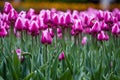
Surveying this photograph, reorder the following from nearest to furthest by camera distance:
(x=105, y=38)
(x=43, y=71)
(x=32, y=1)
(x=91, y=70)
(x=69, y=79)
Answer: (x=69, y=79) → (x=43, y=71) → (x=91, y=70) → (x=105, y=38) → (x=32, y=1)

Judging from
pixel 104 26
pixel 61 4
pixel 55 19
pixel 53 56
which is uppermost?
pixel 55 19

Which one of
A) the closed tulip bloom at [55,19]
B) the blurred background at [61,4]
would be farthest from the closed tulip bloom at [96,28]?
the blurred background at [61,4]

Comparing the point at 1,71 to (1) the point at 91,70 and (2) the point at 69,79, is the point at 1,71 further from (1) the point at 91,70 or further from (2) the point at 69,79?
(1) the point at 91,70

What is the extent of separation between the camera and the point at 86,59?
4.47 m

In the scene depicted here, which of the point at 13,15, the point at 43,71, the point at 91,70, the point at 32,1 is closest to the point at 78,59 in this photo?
the point at 91,70

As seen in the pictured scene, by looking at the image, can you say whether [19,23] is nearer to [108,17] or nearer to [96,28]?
[96,28]

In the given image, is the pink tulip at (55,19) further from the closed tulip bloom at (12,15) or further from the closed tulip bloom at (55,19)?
the closed tulip bloom at (12,15)

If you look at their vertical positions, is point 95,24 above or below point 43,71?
above

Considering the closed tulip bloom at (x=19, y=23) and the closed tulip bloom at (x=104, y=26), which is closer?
the closed tulip bloom at (x=19, y=23)

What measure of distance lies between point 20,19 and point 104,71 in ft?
3.28

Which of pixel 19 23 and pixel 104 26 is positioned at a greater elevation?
pixel 19 23

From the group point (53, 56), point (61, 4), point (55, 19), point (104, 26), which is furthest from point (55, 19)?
point (61, 4)

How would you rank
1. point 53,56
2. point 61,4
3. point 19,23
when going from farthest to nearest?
point 61,4
point 53,56
point 19,23

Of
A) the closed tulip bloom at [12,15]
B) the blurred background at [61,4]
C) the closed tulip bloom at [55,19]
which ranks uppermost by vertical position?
the closed tulip bloom at [12,15]
